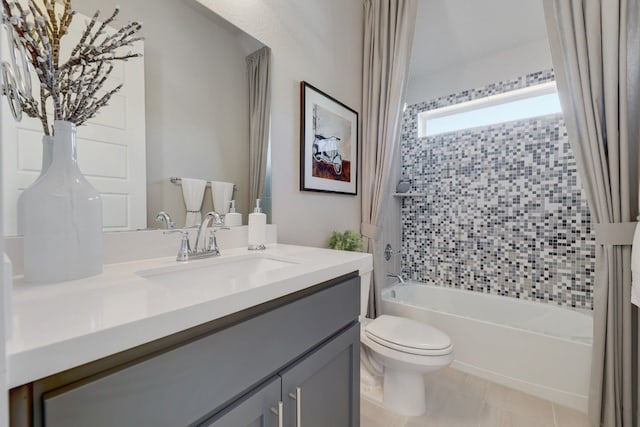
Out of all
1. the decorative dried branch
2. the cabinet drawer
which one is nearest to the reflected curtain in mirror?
the decorative dried branch

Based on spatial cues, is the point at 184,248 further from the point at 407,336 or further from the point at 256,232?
the point at 407,336

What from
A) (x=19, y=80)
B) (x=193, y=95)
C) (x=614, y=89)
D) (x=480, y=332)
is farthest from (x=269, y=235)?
(x=614, y=89)

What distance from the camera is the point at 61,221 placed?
67 cm

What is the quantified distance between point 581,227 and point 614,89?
1267mm

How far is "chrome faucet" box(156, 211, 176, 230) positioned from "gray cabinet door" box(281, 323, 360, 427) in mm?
667

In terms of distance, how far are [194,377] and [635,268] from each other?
5.69 ft

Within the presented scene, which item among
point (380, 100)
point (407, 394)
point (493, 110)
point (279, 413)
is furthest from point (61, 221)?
point (493, 110)

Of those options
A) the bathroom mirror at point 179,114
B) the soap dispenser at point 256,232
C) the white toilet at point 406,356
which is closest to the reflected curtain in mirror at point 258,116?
the bathroom mirror at point 179,114

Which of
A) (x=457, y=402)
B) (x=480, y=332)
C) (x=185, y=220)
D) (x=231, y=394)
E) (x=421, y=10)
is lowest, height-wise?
(x=457, y=402)

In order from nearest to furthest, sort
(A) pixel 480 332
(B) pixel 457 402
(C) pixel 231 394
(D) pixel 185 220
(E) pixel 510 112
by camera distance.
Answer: (C) pixel 231 394 → (D) pixel 185 220 → (B) pixel 457 402 → (A) pixel 480 332 → (E) pixel 510 112

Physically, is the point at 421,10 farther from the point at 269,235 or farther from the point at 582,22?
the point at 269,235

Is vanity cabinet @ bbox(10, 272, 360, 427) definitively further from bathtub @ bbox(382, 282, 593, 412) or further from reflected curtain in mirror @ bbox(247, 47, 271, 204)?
bathtub @ bbox(382, 282, 593, 412)

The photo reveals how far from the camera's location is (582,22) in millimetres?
1388

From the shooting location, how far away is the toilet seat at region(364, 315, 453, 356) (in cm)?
142
